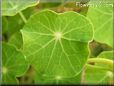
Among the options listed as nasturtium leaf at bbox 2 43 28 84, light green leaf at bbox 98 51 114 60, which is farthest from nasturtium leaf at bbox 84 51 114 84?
nasturtium leaf at bbox 2 43 28 84

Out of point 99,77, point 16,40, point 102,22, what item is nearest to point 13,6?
point 16,40

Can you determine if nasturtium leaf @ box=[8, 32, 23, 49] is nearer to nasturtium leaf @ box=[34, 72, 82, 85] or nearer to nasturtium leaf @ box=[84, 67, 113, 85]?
nasturtium leaf @ box=[34, 72, 82, 85]

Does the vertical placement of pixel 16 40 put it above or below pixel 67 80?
above

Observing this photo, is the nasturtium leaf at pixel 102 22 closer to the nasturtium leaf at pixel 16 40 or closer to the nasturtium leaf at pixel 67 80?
the nasturtium leaf at pixel 67 80

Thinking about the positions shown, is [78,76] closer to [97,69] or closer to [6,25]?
[97,69]

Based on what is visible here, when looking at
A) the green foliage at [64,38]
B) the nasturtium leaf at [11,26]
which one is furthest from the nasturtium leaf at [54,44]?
the nasturtium leaf at [11,26]

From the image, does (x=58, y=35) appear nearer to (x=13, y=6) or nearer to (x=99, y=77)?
(x=13, y=6)
